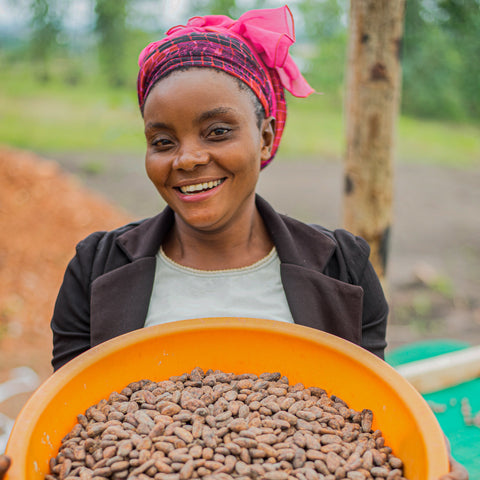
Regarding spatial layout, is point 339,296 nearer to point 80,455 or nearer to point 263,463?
point 263,463

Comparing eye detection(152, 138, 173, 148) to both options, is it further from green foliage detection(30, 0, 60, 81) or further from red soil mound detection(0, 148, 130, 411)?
green foliage detection(30, 0, 60, 81)

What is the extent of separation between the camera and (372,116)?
2355 mm

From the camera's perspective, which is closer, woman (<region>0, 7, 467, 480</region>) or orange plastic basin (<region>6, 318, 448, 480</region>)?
orange plastic basin (<region>6, 318, 448, 480</region>)

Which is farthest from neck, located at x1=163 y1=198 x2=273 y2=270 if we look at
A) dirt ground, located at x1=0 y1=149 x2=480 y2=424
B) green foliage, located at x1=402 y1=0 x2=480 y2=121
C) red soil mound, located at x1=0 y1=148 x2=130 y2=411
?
green foliage, located at x1=402 y1=0 x2=480 y2=121

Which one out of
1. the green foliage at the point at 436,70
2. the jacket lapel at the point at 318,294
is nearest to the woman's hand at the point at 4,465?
the jacket lapel at the point at 318,294

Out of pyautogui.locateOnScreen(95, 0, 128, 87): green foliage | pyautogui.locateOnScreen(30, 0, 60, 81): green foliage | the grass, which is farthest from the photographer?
pyautogui.locateOnScreen(95, 0, 128, 87): green foliage

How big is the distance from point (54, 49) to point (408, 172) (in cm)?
985

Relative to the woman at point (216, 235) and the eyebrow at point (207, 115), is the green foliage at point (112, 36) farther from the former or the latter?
the eyebrow at point (207, 115)

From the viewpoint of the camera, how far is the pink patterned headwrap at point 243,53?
1.51 m

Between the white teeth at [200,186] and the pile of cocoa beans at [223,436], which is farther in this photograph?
the white teeth at [200,186]

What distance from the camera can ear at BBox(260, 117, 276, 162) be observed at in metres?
1.68

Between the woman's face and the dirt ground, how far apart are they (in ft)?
7.96

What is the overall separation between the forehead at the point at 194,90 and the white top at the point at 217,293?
1.64ft

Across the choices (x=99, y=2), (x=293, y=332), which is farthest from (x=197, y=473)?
(x=99, y=2)
